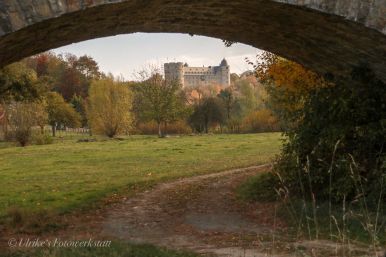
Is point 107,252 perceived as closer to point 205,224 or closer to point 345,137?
point 205,224

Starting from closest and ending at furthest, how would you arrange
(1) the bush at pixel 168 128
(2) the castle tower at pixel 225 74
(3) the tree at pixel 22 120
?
(3) the tree at pixel 22 120
(1) the bush at pixel 168 128
(2) the castle tower at pixel 225 74

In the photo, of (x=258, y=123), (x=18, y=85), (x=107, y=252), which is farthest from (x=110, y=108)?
(x=107, y=252)

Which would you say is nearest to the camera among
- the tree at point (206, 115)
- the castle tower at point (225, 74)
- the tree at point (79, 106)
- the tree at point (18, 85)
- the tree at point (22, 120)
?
the tree at point (18, 85)

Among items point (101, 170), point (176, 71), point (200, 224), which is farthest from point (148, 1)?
point (176, 71)

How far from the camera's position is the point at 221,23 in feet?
28.5

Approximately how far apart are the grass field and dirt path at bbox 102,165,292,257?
168 cm

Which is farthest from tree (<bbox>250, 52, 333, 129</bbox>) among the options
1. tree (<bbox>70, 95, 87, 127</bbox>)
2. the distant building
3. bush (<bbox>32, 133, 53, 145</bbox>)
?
the distant building

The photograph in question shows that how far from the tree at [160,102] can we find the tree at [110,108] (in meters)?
1.89

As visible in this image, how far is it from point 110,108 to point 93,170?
29.3m

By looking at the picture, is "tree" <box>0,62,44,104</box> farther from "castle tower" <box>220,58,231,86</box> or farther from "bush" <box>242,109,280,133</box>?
"castle tower" <box>220,58,231,86</box>

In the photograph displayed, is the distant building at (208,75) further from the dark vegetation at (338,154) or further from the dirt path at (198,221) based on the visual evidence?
the dark vegetation at (338,154)

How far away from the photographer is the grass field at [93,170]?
1428cm

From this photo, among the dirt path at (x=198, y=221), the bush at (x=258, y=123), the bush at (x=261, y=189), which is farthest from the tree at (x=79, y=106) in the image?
the bush at (x=261, y=189)

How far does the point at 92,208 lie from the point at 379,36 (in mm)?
8312
